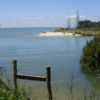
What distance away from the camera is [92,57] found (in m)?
23.3

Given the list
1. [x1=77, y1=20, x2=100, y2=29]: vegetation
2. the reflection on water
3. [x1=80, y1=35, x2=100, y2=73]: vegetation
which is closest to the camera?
the reflection on water

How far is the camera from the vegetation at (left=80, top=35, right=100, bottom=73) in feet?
75.5

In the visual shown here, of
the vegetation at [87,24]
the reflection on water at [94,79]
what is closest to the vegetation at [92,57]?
the reflection on water at [94,79]

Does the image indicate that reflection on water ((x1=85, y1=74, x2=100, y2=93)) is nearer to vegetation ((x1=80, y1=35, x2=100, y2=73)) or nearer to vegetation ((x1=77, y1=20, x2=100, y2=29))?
vegetation ((x1=80, y1=35, x2=100, y2=73))

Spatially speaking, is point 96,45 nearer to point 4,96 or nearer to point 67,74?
point 67,74

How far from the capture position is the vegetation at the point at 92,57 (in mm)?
23000

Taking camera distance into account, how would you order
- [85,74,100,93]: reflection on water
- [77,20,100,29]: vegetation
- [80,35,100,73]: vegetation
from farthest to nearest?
1. [77,20,100,29]: vegetation
2. [80,35,100,73]: vegetation
3. [85,74,100,93]: reflection on water

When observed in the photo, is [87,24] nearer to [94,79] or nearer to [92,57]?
[92,57]

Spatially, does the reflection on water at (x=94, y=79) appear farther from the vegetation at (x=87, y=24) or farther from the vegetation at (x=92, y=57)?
the vegetation at (x=87, y=24)

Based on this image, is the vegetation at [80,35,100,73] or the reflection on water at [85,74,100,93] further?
the vegetation at [80,35,100,73]

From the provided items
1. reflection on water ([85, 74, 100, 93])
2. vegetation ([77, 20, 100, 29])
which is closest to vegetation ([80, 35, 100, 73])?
reflection on water ([85, 74, 100, 93])

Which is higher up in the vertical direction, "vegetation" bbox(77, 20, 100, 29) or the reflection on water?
the reflection on water

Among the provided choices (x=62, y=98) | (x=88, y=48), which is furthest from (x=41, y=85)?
(x=88, y=48)

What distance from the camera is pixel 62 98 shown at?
46.7 feet
